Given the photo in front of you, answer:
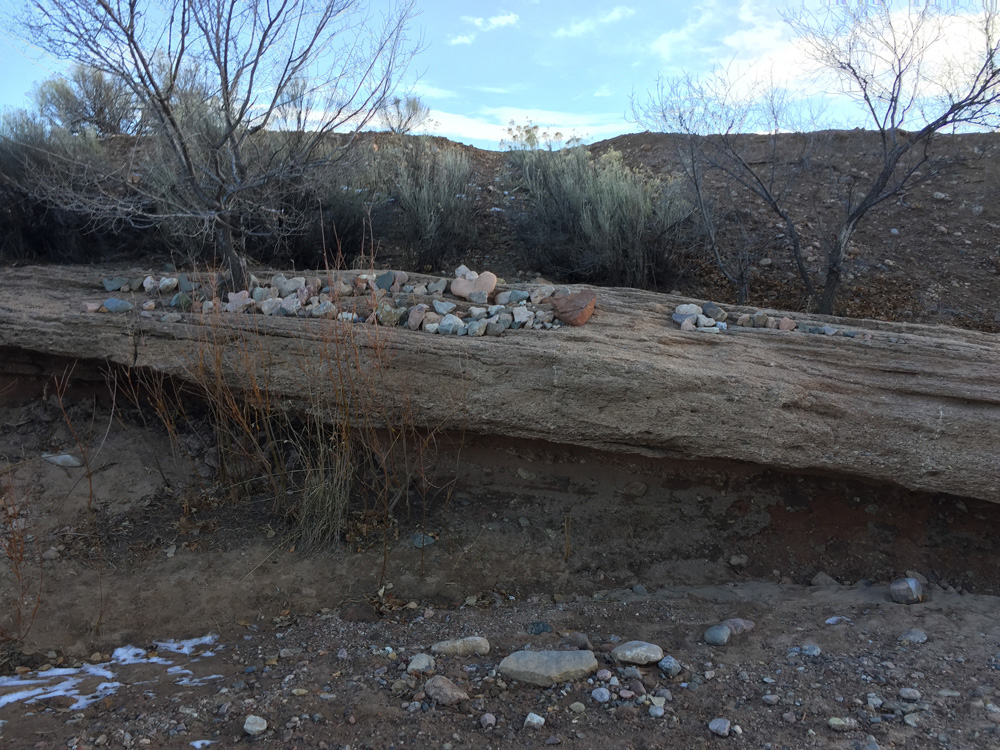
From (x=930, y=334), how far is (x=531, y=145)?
647cm

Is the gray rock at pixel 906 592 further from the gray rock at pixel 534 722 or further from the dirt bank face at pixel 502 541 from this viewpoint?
→ the gray rock at pixel 534 722

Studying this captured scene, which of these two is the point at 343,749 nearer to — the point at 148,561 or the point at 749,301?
the point at 148,561

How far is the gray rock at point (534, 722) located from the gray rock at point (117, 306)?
10.7ft

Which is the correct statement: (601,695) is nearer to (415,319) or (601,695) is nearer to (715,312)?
(415,319)

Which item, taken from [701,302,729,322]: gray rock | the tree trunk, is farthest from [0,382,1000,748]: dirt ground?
the tree trunk

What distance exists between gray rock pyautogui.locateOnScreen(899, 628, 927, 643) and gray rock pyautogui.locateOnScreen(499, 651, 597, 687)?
3.91 ft

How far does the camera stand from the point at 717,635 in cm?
284

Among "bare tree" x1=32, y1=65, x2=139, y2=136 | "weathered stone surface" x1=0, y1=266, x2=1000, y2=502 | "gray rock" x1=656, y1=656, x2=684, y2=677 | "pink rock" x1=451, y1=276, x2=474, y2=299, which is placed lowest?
"gray rock" x1=656, y1=656, x2=684, y2=677

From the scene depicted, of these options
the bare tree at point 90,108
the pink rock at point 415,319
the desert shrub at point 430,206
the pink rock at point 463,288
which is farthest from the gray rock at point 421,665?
the bare tree at point 90,108

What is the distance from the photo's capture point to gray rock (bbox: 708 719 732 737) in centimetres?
222

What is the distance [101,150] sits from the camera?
7.64m

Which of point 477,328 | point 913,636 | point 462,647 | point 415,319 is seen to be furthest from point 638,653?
point 415,319

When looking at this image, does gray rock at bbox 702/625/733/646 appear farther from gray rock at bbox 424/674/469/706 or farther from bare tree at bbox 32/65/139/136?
bare tree at bbox 32/65/139/136

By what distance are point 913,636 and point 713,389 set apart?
1218 millimetres
